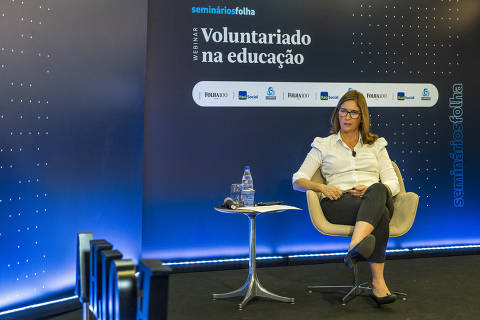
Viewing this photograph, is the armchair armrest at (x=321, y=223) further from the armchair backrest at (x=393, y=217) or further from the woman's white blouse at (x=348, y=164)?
the woman's white blouse at (x=348, y=164)

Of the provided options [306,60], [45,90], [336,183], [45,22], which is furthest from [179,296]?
[306,60]

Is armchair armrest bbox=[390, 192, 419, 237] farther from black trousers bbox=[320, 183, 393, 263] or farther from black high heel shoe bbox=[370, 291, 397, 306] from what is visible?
black high heel shoe bbox=[370, 291, 397, 306]

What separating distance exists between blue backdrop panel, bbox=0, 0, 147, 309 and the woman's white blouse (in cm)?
133

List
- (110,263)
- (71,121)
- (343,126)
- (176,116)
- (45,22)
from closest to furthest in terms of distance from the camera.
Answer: (110,263), (45,22), (71,121), (343,126), (176,116)

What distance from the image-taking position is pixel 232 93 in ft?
15.4

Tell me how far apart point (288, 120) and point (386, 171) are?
118cm

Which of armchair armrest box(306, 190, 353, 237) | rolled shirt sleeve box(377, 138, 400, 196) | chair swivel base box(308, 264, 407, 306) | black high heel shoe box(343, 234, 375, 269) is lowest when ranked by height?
chair swivel base box(308, 264, 407, 306)

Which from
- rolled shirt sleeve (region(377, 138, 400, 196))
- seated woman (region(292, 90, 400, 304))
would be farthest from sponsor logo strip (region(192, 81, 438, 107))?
rolled shirt sleeve (region(377, 138, 400, 196))

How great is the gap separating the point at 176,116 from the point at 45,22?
1.47 m

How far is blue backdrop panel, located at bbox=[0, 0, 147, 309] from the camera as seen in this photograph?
314cm

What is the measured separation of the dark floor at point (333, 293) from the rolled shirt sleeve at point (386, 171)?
0.74 m

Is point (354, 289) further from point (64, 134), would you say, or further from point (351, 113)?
point (64, 134)

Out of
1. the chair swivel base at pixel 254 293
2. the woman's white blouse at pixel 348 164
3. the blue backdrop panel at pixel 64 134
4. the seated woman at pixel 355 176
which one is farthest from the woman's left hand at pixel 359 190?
the blue backdrop panel at pixel 64 134

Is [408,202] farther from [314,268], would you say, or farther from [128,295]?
[128,295]
